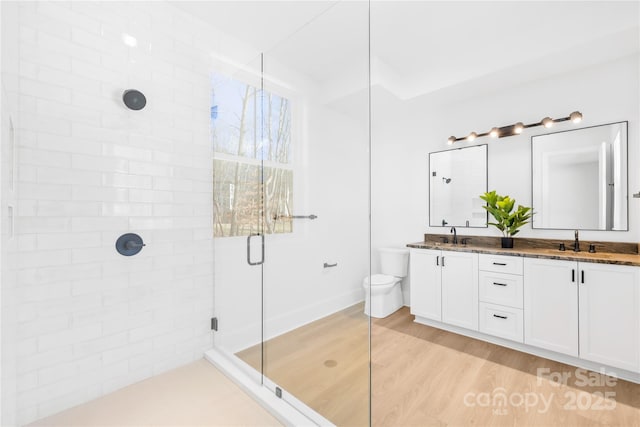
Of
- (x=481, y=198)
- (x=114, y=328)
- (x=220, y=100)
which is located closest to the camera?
(x=114, y=328)

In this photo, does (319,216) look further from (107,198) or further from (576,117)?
(576,117)

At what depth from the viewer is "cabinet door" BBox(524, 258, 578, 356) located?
208 cm

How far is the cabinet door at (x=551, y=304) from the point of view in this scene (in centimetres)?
208

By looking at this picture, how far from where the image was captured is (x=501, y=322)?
7.97 ft

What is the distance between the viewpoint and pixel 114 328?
5.82 ft

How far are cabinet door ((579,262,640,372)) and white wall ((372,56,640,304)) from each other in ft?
2.04

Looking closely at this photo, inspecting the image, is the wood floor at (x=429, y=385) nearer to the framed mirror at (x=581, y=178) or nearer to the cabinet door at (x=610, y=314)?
the cabinet door at (x=610, y=314)

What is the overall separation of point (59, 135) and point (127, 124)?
35 centimetres

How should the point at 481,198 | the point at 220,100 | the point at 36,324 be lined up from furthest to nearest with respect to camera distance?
the point at 481,198
the point at 220,100
the point at 36,324

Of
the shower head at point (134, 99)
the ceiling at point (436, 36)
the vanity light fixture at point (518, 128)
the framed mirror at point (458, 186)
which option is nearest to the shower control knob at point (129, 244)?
the shower head at point (134, 99)

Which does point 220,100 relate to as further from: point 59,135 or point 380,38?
point 380,38

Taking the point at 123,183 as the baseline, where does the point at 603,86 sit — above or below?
above

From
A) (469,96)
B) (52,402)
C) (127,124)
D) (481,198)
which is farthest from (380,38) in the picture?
(52,402)

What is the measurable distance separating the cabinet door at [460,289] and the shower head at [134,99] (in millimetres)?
2805
